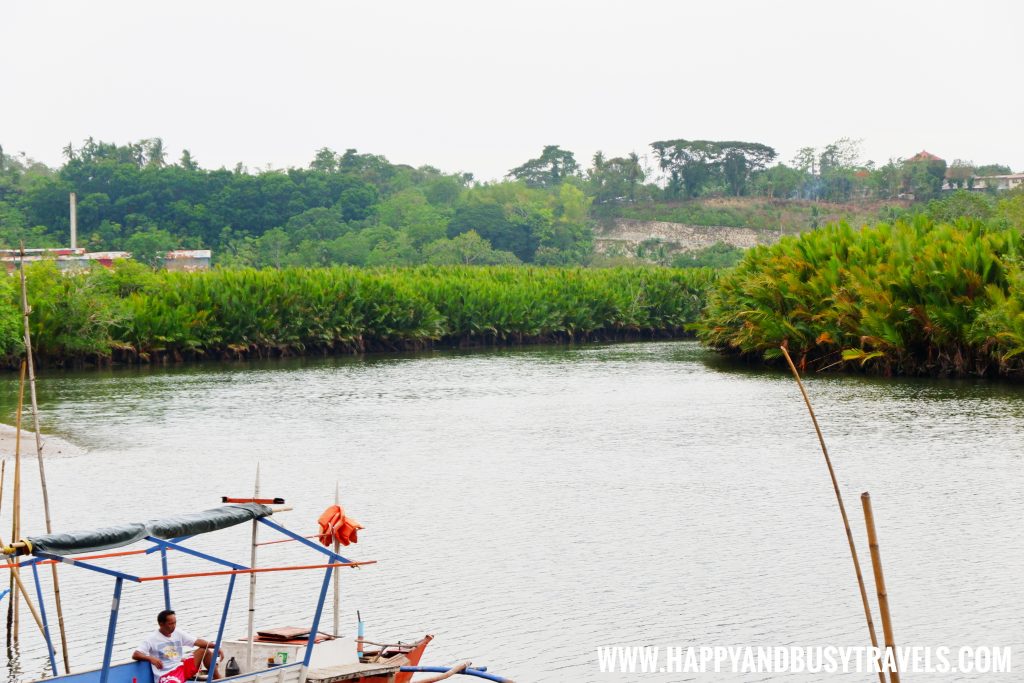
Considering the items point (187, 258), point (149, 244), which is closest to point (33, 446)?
point (187, 258)

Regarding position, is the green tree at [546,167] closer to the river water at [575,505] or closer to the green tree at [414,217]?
the green tree at [414,217]

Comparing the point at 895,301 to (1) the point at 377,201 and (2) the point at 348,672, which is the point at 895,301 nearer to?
(2) the point at 348,672

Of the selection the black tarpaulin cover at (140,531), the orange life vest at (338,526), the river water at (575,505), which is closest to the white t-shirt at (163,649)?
the black tarpaulin cover at (140,531)

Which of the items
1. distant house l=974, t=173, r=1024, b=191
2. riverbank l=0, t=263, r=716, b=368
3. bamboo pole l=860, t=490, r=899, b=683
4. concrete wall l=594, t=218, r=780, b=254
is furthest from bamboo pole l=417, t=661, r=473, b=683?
distant house l=974, t=173, r=1024, b=191

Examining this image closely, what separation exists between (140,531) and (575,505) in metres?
8.72

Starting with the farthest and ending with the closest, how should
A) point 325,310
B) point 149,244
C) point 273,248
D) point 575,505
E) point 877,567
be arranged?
1. point 273,248
2. point 149,244
3. point 325,310
4. point 575,505
5. point 877,567

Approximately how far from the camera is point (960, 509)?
50.8 ft

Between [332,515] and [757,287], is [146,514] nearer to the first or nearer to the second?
[332,515]

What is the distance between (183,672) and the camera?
910 centimetres

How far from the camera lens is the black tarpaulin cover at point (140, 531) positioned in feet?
25.6

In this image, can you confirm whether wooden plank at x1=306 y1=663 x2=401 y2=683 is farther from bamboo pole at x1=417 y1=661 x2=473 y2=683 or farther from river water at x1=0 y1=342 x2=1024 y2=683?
river water at x1=0 y1=342 x2=1024 y2=683

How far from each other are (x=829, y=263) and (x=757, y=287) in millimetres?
2430

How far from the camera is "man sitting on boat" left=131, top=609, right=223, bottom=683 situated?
9016 mm

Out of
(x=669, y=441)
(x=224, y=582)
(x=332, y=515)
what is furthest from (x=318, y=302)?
(x=332, y=515)
